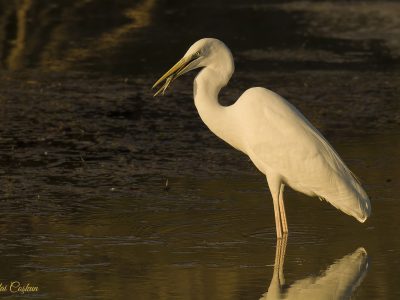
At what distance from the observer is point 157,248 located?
8125 mm

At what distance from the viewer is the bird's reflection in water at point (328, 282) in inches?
276

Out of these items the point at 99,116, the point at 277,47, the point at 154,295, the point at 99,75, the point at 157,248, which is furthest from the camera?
the point at 277,47

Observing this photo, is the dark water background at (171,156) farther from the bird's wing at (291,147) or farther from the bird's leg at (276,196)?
the bird's wing at (291,147)

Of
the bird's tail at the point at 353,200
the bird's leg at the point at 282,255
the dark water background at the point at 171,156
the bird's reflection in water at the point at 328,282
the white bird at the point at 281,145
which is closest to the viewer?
the bird's reflection in water at the point at 328,282

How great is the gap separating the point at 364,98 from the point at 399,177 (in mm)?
3682

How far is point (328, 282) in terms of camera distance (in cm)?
731

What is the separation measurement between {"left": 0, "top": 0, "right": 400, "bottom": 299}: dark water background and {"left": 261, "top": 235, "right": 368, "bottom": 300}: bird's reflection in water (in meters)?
0.02

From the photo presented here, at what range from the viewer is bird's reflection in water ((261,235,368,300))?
23.0ft

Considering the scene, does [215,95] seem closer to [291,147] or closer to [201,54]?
[201,54]

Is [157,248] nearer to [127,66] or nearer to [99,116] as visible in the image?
[99,116]

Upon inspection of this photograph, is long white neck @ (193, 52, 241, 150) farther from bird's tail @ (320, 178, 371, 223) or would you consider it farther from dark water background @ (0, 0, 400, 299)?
bird's tail @ (320, 178, 371, 223)

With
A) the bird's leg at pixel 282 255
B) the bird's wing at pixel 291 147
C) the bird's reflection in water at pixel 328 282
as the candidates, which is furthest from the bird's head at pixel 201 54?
the bird's reflection in water at pixel 328 282

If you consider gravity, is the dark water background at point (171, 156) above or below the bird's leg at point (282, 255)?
below

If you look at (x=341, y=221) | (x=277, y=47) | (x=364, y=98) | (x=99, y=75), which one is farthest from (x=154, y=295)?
(x=277, y=47)
